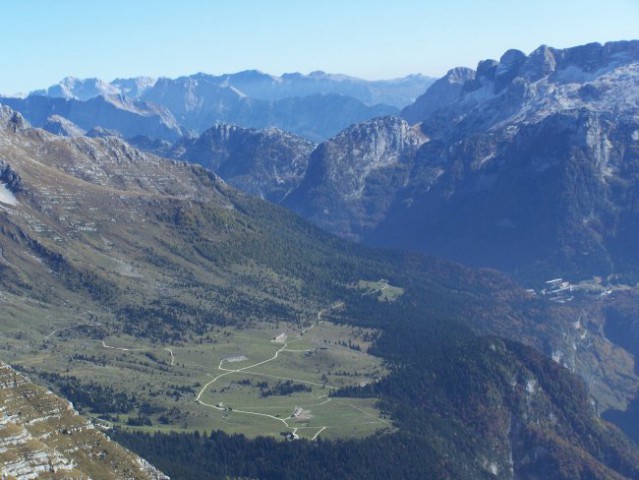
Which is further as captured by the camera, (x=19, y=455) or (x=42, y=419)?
(x=42, y=419)

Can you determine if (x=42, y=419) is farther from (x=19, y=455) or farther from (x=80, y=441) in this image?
(x=19, y=455)

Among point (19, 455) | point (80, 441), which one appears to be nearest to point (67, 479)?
point (19, 455)

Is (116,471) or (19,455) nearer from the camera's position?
(19,455)

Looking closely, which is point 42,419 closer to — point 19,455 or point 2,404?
point 2,404

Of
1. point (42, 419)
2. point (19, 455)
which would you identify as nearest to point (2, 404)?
point (42, 419)

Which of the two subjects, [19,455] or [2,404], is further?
[2,404]

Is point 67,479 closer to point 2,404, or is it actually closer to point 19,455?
point 19,455

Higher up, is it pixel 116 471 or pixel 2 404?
pixel 2 404
